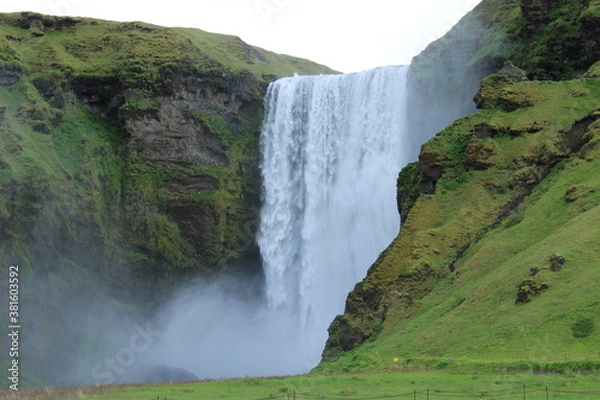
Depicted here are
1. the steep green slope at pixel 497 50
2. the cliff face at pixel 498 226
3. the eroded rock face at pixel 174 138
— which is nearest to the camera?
the cliff face at pixel 498 226

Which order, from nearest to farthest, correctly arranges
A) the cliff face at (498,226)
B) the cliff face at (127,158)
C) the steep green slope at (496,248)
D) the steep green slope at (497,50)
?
the steep green slope at (496,248) < the cliff face at (498,226) < the steep green slope at (497,50) < the cliff face at (127,158)

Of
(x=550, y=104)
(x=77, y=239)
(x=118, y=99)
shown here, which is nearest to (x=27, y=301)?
(x=77, y=239)

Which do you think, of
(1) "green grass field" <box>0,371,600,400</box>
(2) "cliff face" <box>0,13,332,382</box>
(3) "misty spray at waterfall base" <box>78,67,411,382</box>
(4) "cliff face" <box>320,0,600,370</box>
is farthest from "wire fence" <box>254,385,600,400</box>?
(2) "cliff face" <box>0,13,332,382</box>

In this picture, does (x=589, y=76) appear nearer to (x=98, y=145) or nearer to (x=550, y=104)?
(x=550, y=104)

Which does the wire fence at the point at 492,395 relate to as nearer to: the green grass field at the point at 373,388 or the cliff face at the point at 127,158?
the green grass field at the point at 373,388

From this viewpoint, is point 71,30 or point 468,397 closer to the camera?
point 468,397

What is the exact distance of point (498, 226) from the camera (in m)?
47.4

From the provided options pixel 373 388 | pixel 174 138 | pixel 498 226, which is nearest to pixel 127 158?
pixel 174 138

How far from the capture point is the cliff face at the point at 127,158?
75.4 metres

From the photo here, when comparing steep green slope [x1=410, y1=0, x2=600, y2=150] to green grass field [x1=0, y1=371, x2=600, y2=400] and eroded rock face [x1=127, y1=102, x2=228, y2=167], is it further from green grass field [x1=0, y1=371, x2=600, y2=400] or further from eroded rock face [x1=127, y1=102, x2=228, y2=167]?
green grass field [x1=0, y1=371, x2=600, y2=400]

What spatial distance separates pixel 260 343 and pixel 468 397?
61.1 metres

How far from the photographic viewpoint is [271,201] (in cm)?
8856

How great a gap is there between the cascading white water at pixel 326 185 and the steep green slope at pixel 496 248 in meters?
18.3

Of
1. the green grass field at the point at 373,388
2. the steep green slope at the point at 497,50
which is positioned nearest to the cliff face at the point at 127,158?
the steep green slope at the point at 497,50
